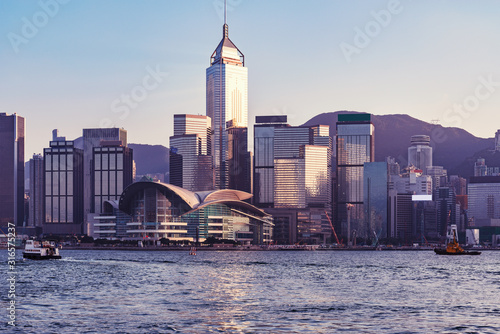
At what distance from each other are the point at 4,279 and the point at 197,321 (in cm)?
4658

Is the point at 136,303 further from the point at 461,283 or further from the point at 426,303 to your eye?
the point at 461,283

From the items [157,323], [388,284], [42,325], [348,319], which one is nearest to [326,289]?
[388,284]

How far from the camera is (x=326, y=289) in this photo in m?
85.1

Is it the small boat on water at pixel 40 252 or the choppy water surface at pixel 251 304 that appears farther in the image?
the small boat on water at pixel 40 252

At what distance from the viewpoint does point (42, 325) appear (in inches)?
2142

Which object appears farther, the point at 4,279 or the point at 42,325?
the point at 4,279

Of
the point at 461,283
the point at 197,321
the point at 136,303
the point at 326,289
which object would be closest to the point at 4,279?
the point at 136,303

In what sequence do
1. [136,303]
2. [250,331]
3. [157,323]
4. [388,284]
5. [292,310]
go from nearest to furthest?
[250,331] < [157,323] < [292,310] < [136,303] < [388,284]

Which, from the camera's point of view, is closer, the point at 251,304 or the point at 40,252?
the point at 251,304

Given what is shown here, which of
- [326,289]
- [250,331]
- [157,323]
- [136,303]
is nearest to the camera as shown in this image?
[250,331]

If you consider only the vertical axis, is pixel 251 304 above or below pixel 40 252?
above

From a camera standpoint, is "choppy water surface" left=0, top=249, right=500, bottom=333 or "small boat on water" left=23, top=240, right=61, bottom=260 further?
"small boat on water" left=23, top=240, right=61, bottom=260

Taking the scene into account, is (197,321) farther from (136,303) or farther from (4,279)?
(4,279)

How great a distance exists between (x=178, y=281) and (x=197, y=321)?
3914 centimetres
